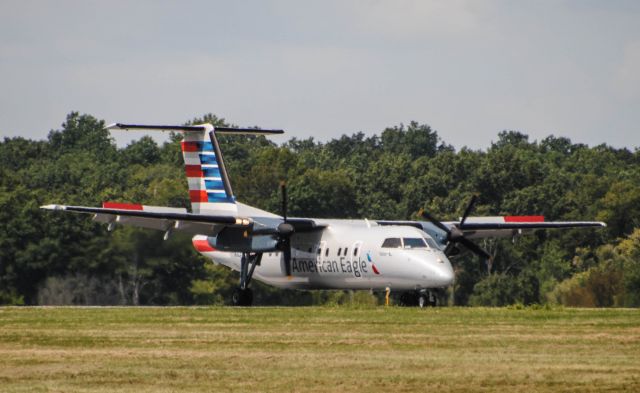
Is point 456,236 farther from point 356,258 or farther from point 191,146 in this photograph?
point 191,146

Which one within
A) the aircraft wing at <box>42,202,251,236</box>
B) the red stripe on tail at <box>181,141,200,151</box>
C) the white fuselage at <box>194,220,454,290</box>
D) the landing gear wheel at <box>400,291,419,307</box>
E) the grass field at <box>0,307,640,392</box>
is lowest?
the grass field at <box>0,307,640,392</box>

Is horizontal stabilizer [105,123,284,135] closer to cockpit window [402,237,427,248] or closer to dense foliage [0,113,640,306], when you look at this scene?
dense foliage [0,113,640,306]

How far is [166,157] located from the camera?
354 feet

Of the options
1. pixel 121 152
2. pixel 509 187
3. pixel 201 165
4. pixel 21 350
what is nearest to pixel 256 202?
pixel 509 187

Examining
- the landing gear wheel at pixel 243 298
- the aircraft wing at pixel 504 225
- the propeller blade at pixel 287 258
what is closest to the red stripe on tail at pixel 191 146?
Result: the propeller blade at pixel 287 258

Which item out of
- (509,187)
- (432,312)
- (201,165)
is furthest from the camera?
(509,187)

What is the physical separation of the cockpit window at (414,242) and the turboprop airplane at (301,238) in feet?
0.09

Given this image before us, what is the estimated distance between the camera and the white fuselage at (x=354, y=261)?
122ft

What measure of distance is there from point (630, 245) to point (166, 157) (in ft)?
157

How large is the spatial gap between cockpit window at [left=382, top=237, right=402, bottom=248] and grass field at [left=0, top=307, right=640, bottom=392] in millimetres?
3959

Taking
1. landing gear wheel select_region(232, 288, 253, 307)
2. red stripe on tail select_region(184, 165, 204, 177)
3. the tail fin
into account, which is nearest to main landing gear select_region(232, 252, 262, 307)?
landing gear wheel select_region(232, 288, 253, 307)

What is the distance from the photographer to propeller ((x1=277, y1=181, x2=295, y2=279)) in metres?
40.9

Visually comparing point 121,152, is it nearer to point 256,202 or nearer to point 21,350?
point 256,202

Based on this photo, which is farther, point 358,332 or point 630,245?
point 630,245
